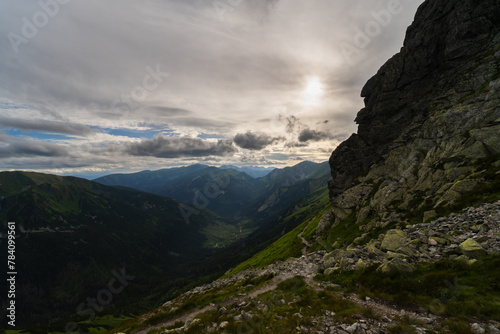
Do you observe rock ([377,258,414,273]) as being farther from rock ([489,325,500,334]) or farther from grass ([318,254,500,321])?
rock ([489,325,500,334])

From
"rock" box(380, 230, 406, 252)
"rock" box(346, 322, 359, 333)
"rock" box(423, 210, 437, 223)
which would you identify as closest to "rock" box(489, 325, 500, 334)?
"rock" box(346, 322, 359, 333)

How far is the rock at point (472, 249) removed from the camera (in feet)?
59.1

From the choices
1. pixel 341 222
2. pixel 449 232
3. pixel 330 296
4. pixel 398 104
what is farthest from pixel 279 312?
pixel 398 104

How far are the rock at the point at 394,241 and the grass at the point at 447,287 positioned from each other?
6.30 metres

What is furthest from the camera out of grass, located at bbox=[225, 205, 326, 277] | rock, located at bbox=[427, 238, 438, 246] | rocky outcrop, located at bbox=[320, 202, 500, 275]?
grass, located at bbox=[225, 205, 326, 277]

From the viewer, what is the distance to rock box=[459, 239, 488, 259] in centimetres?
1800

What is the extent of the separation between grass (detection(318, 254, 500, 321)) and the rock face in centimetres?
1883

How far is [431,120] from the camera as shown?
5584cm

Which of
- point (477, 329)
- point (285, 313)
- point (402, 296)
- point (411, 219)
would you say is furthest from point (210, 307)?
point (411, 219)

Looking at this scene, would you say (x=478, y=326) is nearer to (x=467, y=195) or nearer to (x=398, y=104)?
(x=467, y=195)

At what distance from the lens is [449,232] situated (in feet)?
78.9

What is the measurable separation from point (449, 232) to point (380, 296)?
571 inches

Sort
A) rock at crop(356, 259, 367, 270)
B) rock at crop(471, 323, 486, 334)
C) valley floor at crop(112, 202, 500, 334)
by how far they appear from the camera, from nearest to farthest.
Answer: rock at crop(471, 323, 486, 334)
valley floor at crop(112, 202, 500, 334)
rock at crop(356, 259, 367, 270)

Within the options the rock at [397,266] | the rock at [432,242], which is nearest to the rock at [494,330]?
the rock at [397,266]
